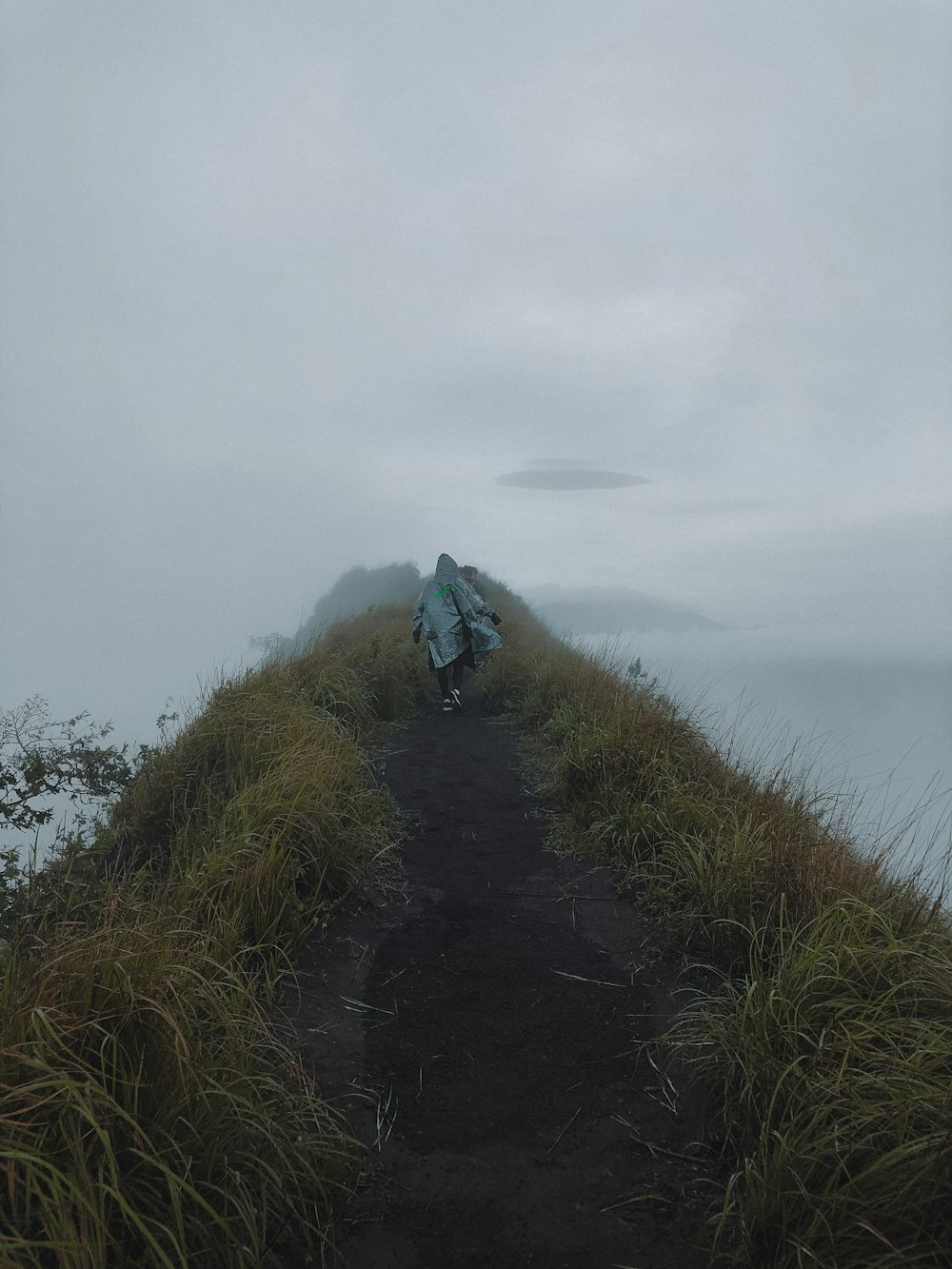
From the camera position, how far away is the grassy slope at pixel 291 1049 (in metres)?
1.58

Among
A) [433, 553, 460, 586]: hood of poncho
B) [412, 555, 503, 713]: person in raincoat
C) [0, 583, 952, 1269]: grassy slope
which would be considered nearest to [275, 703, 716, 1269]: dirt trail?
[0, 583, 952, 1269]: grassy slope

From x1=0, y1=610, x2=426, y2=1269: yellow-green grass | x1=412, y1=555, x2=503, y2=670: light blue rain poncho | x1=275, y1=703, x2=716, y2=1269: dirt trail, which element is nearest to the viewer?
x1=0, y1=610, x2=426, y2=1269: yellow-green grass

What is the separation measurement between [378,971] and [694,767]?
8.16 ft

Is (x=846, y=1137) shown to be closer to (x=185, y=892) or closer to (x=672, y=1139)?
(x=672, y=1139)

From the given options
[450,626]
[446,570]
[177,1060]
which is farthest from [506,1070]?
[446,570]

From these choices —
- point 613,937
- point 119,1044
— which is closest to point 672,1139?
point 613,937

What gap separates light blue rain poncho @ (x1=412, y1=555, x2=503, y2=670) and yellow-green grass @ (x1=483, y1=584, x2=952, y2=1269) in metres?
3.54

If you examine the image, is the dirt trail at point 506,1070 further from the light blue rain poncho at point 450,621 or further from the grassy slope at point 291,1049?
the light blue rain poncho at point 450,621

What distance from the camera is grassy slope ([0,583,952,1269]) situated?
1.58m

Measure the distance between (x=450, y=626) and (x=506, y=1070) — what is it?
587cm

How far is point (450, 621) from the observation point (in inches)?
321

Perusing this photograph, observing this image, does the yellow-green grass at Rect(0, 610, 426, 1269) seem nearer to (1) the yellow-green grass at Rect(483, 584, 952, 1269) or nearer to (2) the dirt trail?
(2) the dirt trail

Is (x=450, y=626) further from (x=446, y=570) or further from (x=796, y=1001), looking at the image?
(x=796, y=1001)

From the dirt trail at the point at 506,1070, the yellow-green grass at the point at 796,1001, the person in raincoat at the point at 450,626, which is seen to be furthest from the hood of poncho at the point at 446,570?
the dirt trail at the point at 506,1070
